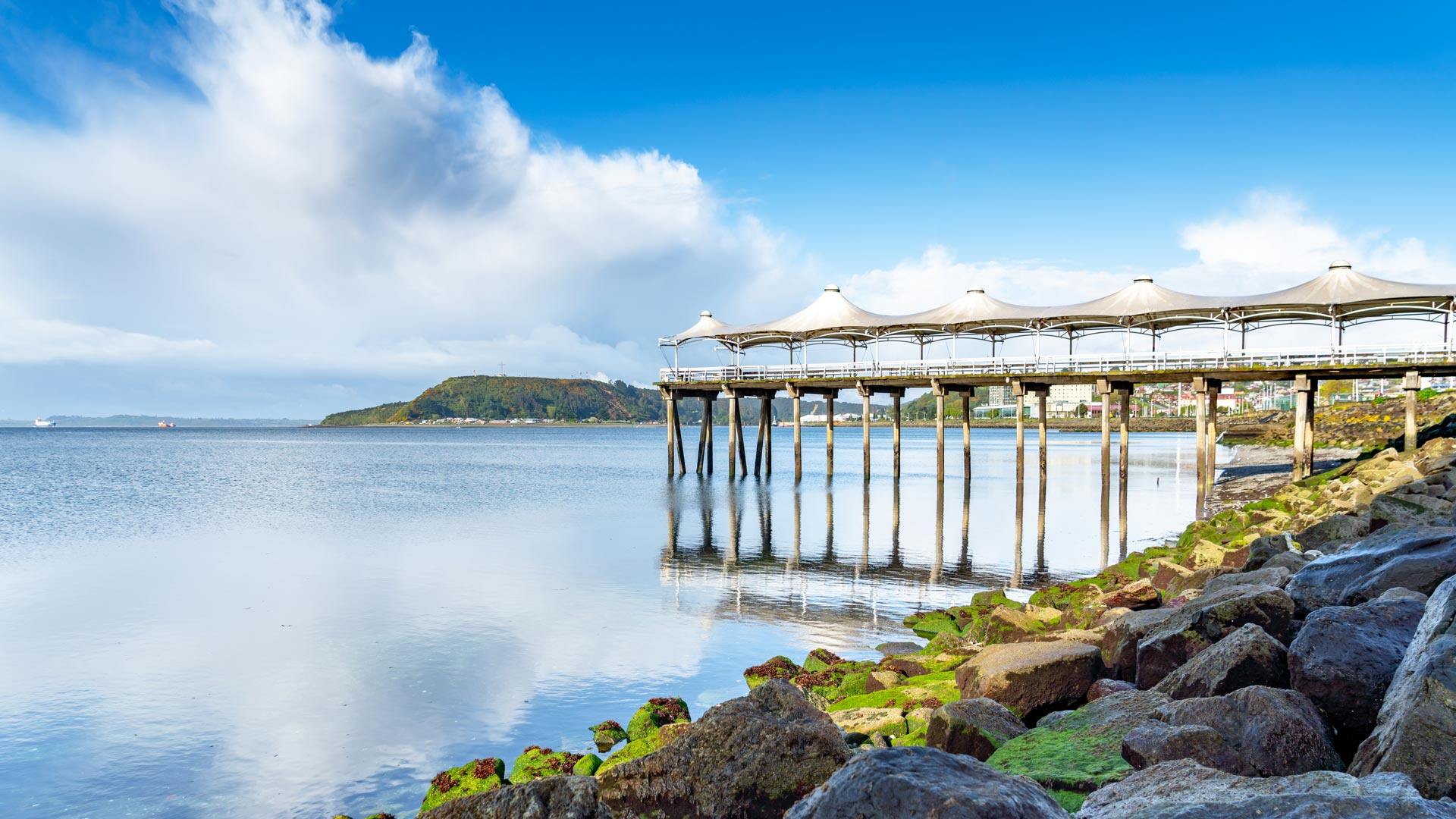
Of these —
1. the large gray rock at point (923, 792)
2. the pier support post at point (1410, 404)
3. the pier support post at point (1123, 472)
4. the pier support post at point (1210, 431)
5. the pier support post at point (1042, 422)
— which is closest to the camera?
the large gray rock at point (923, 792)

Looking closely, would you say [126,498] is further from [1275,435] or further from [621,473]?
[1275,435]

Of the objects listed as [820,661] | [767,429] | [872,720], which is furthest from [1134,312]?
[872,720]

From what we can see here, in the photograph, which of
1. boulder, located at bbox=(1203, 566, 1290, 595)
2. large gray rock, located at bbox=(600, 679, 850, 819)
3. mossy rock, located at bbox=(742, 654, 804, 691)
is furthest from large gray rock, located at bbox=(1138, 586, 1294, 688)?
mossy rock, located at bbox=(742, 654, 804, 691)

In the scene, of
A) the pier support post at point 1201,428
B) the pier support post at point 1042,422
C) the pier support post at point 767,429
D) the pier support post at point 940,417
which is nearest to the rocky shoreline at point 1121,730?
the pier support post at point 1201,428

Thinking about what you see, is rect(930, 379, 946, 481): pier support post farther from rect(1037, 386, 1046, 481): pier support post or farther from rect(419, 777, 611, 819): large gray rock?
rect(419, 777, 611, 819): large gray rock

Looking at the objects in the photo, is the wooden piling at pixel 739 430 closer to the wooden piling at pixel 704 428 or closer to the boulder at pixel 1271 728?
the wooden piling at pixel 704 428

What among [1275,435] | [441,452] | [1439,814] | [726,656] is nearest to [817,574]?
[726,656]

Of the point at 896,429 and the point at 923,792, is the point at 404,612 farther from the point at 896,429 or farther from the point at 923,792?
the point at 896,429

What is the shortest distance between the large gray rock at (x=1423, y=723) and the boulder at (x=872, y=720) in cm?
395

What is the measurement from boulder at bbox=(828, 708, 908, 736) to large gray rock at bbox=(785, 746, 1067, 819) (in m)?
4.49

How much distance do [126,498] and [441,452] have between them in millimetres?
51880

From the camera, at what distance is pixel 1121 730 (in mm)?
6184

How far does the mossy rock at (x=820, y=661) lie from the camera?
1226 centimetres

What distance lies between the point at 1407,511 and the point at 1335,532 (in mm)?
1122
